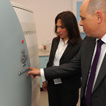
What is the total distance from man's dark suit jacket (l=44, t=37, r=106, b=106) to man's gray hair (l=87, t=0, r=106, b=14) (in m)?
0.27

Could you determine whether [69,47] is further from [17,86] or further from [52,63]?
[17,86]

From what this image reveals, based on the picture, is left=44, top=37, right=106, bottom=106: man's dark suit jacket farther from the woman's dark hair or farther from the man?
the woman's dark hair

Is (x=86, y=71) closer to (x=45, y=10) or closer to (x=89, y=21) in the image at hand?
(x=89, y=21)

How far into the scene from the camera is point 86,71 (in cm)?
99

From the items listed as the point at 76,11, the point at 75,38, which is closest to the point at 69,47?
the point at 75,38

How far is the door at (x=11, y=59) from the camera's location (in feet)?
2.53

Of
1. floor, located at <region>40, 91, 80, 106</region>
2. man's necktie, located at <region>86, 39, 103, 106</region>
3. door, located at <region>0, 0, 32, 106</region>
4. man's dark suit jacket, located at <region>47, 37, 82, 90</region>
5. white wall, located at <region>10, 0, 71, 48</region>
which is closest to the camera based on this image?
door, located at <region>0, 0, 32, 106</region>

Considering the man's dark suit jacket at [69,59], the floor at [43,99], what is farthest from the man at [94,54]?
the floor at [43,99]

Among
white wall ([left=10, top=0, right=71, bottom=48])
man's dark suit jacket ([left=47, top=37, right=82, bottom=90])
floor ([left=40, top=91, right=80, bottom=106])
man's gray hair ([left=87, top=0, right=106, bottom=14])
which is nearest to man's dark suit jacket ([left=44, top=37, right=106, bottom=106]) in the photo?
man's dark suit jacket ([left=47, top=37, right=82, bottom=90])

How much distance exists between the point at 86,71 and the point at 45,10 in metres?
2.19

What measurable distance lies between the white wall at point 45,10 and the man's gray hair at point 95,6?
2.15m

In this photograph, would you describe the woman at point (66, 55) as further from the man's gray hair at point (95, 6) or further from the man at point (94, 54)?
the man's gray hair at point (95, 6)

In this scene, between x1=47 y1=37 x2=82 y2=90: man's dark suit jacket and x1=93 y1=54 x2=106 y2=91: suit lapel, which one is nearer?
x1=93 y1=54 x2=106 y2=91: suit lapel

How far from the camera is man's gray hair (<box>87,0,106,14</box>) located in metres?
0.82
